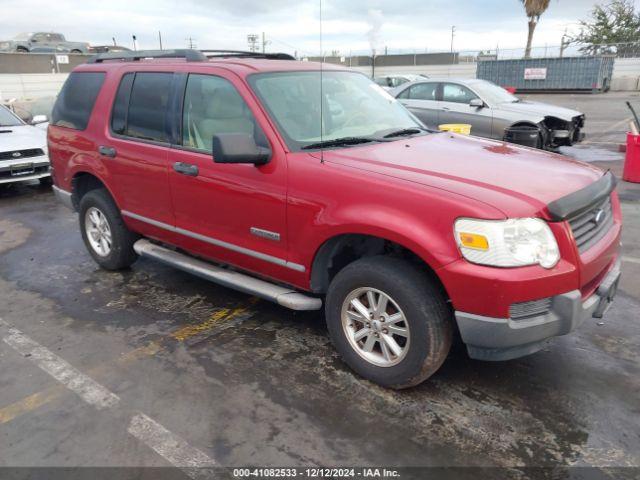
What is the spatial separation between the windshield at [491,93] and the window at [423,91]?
32.6 inches

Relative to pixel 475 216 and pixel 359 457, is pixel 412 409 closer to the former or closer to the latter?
pixel 359 457

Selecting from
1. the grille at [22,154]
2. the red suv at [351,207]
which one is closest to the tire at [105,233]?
the red suv at [351,207]

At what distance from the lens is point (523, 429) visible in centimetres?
276

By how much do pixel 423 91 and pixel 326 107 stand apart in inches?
319

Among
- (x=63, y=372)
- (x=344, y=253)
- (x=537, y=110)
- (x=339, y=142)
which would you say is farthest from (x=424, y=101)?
(x=63, y=372)

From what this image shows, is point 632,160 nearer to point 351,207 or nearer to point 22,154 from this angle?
point 351,207

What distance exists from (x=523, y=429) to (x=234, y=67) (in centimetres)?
297

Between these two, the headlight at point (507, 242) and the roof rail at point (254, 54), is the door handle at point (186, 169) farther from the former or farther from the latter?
the headlight at point (507, 242)

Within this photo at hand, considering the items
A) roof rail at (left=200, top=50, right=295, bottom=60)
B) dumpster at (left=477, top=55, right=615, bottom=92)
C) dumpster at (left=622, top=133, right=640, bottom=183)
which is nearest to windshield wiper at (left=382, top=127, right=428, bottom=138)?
roof rail at (left=200, top=50, right=295, bottom=60)

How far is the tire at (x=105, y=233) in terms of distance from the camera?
4.82m

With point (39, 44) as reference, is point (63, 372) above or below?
below

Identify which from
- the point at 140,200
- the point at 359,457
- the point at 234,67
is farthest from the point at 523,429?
the point at 140,200

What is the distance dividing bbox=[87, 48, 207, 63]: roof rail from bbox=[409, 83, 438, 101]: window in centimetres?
758

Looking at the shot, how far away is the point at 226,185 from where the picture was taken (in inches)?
142
